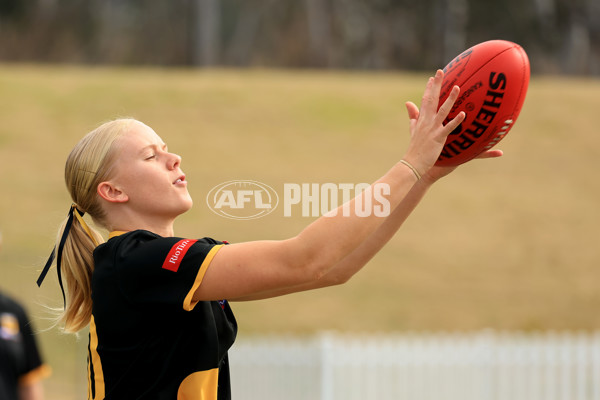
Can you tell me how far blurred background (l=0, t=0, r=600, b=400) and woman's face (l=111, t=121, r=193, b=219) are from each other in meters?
4.47

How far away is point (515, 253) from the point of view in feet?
53.0

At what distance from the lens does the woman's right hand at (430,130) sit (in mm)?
2080

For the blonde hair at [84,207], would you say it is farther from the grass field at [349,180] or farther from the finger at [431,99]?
the grass field at [349,180]

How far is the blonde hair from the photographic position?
2.26 m

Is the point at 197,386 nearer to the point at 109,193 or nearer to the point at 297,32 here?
the point at 109,193

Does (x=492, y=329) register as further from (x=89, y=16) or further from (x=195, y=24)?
(x=89, y=16)

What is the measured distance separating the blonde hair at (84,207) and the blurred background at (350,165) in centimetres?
438

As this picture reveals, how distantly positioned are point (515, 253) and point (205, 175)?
6825mm

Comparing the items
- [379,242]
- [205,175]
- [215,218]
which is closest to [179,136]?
[205,175]

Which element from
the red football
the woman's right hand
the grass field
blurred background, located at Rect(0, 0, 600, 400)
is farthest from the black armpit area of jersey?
the grass field

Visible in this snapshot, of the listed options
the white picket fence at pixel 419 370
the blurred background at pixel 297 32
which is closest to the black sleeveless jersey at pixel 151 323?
→ the white picket fence at pixel 419 370

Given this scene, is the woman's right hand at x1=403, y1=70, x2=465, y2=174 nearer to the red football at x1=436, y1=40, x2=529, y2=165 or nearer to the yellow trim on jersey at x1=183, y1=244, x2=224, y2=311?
the red football at x1=436, y1=40, x2=529, y2=165

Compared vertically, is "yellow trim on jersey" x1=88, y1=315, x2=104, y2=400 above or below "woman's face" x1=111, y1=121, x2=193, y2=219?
below

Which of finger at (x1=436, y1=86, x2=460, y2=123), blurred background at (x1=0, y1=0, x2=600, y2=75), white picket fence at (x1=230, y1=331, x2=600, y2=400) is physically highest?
blurred background at (x1=0, y1=0, x2=600, y2=75)
